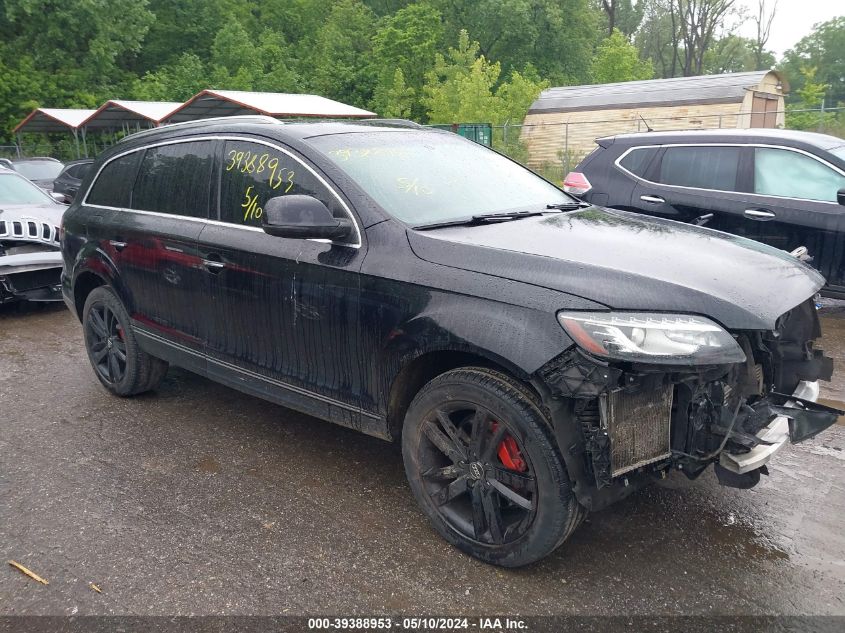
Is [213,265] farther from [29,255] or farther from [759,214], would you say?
[759,214]

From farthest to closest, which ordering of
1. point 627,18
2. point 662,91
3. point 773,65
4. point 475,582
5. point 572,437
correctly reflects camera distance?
Result: point 773,65 → point 627,18 → point 662,91 → point 475,582 → point 572,437

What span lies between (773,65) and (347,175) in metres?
78.6

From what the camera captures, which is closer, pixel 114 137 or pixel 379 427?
pixel 379 427

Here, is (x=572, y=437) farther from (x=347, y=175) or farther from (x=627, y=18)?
(x=627, y=18)

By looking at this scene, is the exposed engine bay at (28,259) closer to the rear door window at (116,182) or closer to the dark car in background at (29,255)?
the dark car in background at (29,255)

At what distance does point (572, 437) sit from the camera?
8.54 feet

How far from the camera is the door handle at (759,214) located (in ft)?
20.0

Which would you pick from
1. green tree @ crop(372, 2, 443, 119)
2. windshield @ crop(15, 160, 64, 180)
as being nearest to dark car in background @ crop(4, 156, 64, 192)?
windshield @ crop(15, 160, 64, 180)

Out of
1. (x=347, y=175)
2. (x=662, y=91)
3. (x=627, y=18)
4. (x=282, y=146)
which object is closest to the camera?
(x=347, y=175)

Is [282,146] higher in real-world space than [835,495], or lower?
higher

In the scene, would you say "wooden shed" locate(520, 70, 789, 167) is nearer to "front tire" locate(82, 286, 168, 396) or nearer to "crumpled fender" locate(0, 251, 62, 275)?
"crumpled fender" locate(0, 251, 62, 275)

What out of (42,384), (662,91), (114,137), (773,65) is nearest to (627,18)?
(773,65)

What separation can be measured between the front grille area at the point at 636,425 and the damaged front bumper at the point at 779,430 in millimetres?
262

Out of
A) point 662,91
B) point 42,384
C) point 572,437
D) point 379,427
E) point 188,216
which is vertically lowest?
point 42,384
